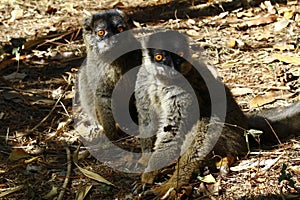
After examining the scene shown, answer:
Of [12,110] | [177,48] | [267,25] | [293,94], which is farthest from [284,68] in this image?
[12,110]

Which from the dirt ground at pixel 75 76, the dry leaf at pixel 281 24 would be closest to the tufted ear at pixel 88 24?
the dirt ground at pixel 75 76

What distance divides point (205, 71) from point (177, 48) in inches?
15.1

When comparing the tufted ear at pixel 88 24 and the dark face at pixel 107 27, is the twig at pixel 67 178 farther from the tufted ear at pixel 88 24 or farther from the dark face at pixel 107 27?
the tufted ear at pixel 88 24

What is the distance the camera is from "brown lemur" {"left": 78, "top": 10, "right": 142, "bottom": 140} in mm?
6188

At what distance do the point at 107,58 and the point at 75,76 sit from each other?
3.61 ft

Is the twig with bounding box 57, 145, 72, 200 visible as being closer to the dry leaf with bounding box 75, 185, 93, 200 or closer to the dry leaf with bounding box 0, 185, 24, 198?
the dry leaf with bounding box 75, 185, 93, 200

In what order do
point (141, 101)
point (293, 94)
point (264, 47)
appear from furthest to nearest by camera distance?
point (264, 47) → point (293, 94) → point (141, 101)

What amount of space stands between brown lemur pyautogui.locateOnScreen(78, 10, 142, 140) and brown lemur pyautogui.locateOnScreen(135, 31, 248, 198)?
31.0 inches

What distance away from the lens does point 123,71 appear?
20.4 feet

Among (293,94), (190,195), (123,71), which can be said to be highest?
(123,71)

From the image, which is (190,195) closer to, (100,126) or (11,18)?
(100,126)

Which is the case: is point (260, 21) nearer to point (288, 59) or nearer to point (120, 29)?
point (288, 59)

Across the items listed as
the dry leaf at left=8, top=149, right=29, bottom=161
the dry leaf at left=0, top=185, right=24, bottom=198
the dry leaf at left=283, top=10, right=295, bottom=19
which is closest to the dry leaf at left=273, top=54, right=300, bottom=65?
the dry leaf at left=283, top=10, right=295, bottom=19

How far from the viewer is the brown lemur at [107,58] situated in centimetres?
619
